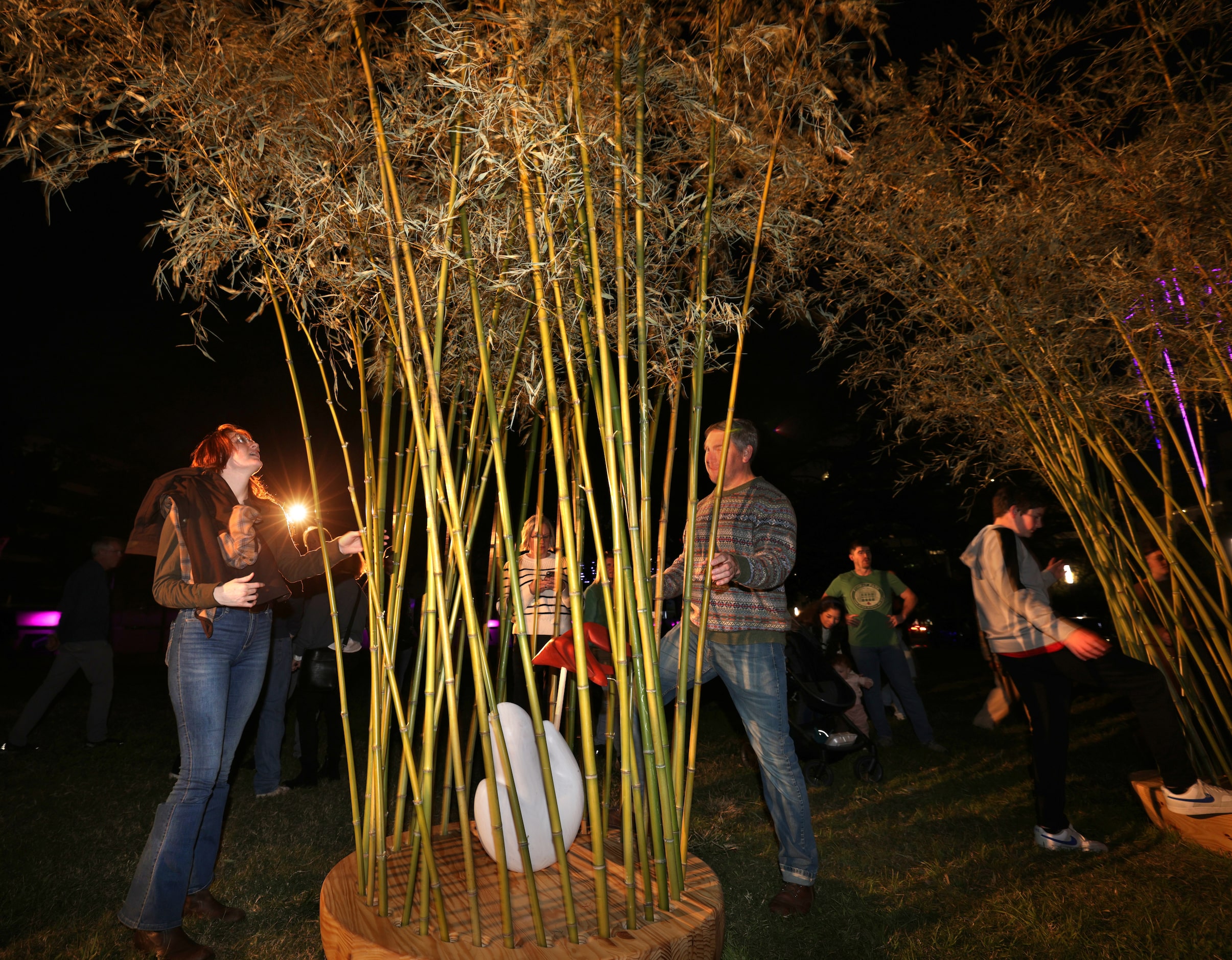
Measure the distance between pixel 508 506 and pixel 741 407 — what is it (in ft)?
35.8

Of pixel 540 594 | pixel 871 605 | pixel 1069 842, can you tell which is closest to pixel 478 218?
pixel 540 594

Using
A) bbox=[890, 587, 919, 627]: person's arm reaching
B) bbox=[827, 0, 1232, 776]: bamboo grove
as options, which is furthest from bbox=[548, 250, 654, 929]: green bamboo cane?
bbox=[890, 587, 919, 627]: person's arm reaching

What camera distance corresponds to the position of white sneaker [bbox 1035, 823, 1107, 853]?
264 centimetres

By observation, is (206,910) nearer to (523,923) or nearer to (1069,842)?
(523,923)

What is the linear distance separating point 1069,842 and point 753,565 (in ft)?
6.18

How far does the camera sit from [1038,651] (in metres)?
2.74

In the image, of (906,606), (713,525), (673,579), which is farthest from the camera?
(906,606)

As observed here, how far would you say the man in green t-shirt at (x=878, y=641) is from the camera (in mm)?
4551

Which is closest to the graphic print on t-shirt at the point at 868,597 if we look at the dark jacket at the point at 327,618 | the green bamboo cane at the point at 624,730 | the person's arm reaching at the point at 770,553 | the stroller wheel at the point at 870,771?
the stroller wheel at the point at 870,771

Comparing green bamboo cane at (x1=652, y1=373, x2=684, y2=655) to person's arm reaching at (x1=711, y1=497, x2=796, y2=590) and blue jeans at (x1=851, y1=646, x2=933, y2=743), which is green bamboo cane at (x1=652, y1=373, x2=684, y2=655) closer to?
person's arm reaching at (x1=711, y1=497, x2=796, y2=590)

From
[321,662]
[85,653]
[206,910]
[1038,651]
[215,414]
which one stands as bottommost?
[206,910]

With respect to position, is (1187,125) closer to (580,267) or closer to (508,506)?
(580,267)

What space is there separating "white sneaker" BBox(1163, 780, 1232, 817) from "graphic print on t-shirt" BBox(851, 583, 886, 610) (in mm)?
2142

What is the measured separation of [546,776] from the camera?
126cm
